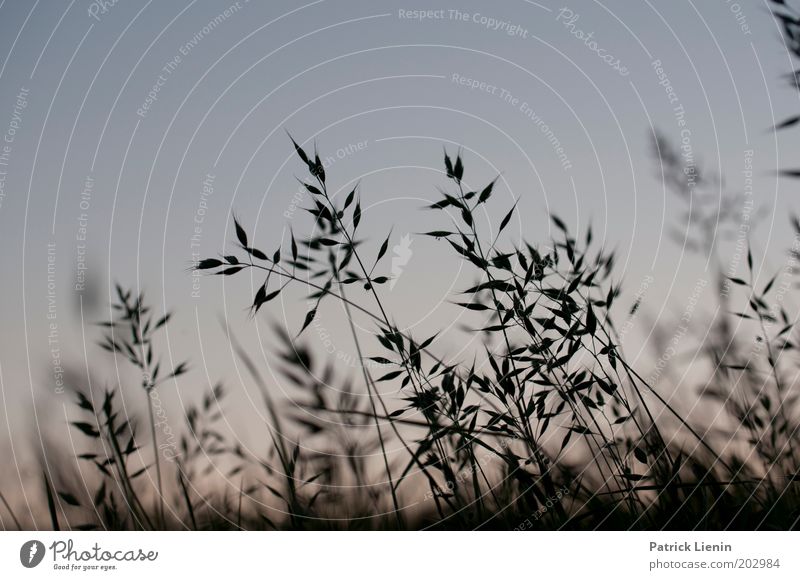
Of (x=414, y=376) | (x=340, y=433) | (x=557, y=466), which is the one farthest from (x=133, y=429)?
(x=557, y=466)

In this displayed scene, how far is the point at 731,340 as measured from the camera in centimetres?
249

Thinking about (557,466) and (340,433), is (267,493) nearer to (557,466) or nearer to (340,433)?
(340,433)

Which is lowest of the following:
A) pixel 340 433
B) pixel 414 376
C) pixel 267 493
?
pixel 267 493

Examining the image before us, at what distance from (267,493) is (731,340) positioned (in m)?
1.57
